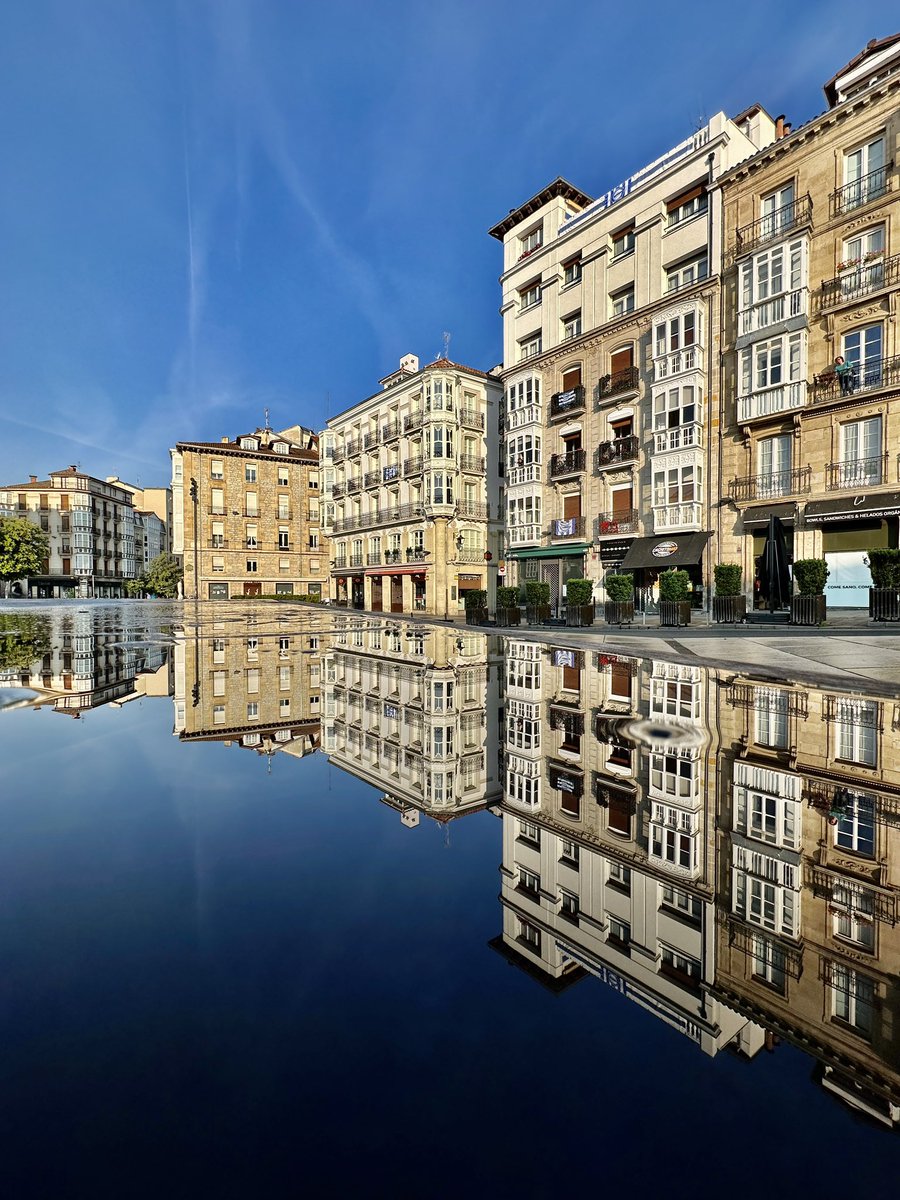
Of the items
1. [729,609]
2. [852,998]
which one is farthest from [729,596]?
[852,998]

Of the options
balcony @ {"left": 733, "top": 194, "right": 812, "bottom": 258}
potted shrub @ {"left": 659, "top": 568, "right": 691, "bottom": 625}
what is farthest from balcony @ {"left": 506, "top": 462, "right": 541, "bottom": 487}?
potted shrub @ {"left": 659, "top": 568, "right": 691, "bottom": 625}

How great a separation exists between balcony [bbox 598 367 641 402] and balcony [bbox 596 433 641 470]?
7.03 ft

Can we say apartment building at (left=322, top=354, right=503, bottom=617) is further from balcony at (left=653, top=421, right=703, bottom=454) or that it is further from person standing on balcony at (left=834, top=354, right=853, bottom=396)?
person standing on balcony at (left=834, top=354, right=853, bottom=396)

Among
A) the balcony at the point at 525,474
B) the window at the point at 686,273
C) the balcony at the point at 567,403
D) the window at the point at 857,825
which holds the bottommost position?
the window at the point at 857,825

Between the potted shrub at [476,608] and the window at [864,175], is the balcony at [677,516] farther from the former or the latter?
the window at [864,175]

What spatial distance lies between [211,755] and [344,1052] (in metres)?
3.50

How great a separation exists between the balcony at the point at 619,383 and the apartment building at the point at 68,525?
272 feet

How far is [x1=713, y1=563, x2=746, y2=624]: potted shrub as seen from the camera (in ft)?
62.5

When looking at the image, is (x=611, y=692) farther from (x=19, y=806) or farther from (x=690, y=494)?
(x=690, y=494)

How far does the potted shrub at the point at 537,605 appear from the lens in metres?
22.8

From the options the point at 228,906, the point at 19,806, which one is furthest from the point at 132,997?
the point at 19,806

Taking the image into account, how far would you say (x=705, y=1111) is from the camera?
135 centimetres

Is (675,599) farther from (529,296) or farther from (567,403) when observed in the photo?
(529,296)

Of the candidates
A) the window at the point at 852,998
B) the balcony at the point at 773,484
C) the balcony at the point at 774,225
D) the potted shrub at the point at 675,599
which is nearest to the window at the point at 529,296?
the balcony at the point at 774,225
